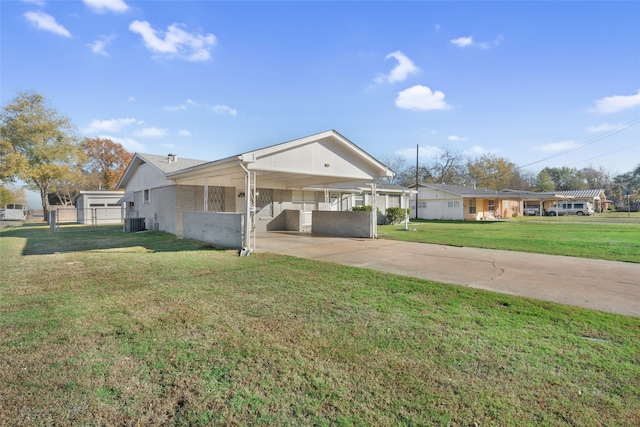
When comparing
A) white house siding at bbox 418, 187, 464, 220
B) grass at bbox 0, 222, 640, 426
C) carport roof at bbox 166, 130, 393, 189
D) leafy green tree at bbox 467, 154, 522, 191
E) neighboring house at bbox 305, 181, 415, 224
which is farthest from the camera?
leafy green tree at bbox 467, 154, 522, 191

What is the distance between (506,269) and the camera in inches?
286

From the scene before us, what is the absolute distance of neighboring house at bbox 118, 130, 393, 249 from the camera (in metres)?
10.1

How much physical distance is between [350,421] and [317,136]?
9.60 m

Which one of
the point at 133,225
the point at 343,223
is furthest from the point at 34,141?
the point at 343,223

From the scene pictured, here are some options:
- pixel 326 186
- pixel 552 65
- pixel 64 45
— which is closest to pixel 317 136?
pixel 326 186

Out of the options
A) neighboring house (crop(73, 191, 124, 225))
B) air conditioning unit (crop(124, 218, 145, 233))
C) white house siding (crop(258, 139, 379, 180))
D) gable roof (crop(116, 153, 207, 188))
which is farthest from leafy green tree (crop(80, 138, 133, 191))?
white house siding (crop(258, 139, 379, 180))

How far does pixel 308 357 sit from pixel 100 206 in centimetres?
3088

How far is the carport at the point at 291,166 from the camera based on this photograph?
9.53m

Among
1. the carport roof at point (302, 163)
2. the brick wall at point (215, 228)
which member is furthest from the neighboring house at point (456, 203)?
the brick wall at point (215, 228)

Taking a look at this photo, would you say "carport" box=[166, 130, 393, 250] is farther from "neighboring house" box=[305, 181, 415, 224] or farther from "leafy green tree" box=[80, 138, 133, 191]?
"leafy green tree" box=[80, 138, 133, 191]

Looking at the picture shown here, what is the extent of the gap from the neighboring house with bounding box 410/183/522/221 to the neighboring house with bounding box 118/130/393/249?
1459 centimetres

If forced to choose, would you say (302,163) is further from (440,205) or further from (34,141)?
(34,141)

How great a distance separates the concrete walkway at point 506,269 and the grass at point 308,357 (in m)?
0.76

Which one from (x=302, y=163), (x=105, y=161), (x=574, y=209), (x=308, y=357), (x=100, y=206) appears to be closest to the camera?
(x=308, y=357)
